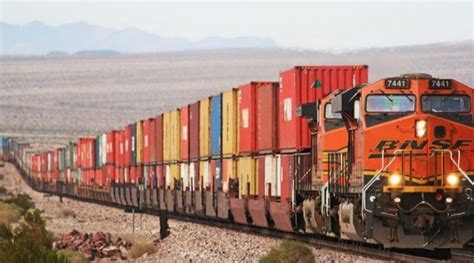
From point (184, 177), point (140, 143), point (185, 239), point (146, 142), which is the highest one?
point (146, 142)

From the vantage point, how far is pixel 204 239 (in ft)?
126

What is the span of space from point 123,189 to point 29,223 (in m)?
28.9

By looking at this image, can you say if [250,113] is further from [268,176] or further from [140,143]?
[140,143]

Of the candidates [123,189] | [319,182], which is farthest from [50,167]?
[319,182]

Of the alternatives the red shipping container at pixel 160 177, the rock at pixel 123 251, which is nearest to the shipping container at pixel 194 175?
the rock at pixel 123 251

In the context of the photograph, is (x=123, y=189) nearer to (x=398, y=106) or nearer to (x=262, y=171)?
(x=262, y=171)

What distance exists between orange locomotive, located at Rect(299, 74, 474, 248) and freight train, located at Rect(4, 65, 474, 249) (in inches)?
0.7

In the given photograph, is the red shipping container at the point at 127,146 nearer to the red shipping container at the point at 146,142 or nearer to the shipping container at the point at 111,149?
the red shipping container at the point at 146,142

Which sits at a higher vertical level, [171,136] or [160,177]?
[171,136]

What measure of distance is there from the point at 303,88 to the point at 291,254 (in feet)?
14.4

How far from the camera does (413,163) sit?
20719 millimetres

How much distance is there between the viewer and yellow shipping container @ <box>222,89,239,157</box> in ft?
116

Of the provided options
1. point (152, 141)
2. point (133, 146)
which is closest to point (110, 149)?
point (133, 146)

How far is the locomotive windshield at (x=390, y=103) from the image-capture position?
21.1 m
